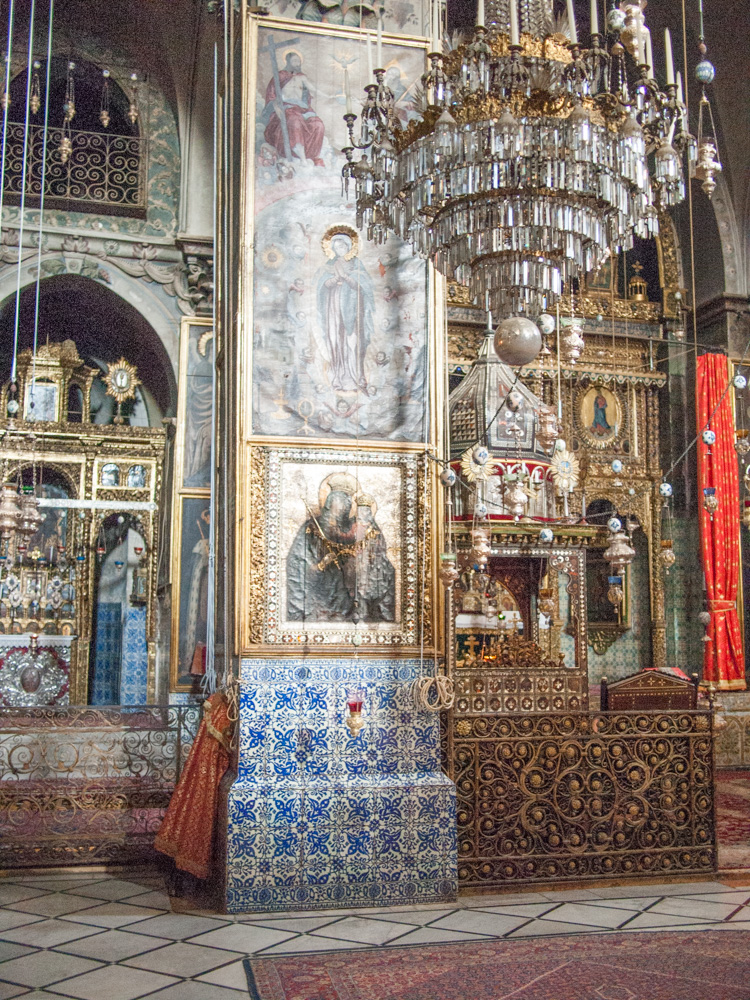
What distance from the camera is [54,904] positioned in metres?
4.99

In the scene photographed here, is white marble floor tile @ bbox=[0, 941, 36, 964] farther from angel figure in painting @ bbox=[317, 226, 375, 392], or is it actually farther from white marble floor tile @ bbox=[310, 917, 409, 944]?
angel figure in painting @ bbox=[317, 226, 375, 392]

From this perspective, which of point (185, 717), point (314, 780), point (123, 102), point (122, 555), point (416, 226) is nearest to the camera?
point (416, 226)

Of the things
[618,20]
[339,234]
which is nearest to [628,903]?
[339,234]

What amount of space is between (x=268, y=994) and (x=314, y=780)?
1.47m

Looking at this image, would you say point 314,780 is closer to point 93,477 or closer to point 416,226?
point 416,226

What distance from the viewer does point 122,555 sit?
1150cm

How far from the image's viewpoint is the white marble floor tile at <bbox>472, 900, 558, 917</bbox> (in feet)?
15.8

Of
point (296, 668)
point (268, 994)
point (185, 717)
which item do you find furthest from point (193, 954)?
point (185, 717)

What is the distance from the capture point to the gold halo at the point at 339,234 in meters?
5.45

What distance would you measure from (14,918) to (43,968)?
0.84 meters

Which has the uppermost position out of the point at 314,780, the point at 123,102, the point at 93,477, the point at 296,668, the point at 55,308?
the point at 123,102

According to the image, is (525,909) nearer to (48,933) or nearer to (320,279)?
(48,933)

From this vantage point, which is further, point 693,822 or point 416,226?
point 693,822

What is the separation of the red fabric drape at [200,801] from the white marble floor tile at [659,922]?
6.75ft
